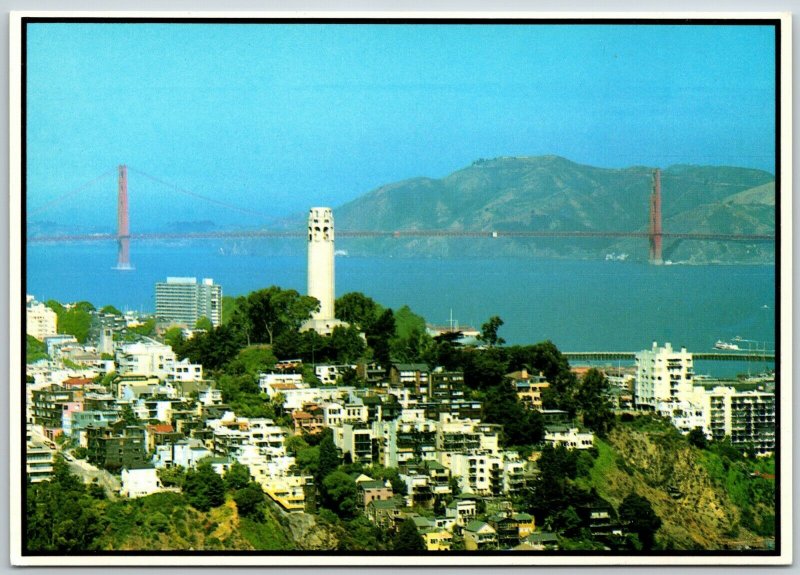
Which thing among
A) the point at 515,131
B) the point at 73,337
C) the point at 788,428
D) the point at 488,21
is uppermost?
the point at 488,21

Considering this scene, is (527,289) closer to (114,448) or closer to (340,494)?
(340,494)

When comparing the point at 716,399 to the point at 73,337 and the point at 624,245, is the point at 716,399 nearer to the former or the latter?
the point at 624,245

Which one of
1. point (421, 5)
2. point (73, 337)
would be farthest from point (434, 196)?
point (73, 337)

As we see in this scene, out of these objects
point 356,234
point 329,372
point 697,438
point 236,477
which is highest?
point 356,234

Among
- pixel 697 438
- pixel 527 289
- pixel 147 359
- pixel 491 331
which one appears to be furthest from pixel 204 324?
pixel 697 438

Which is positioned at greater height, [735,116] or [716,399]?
[735,116]
